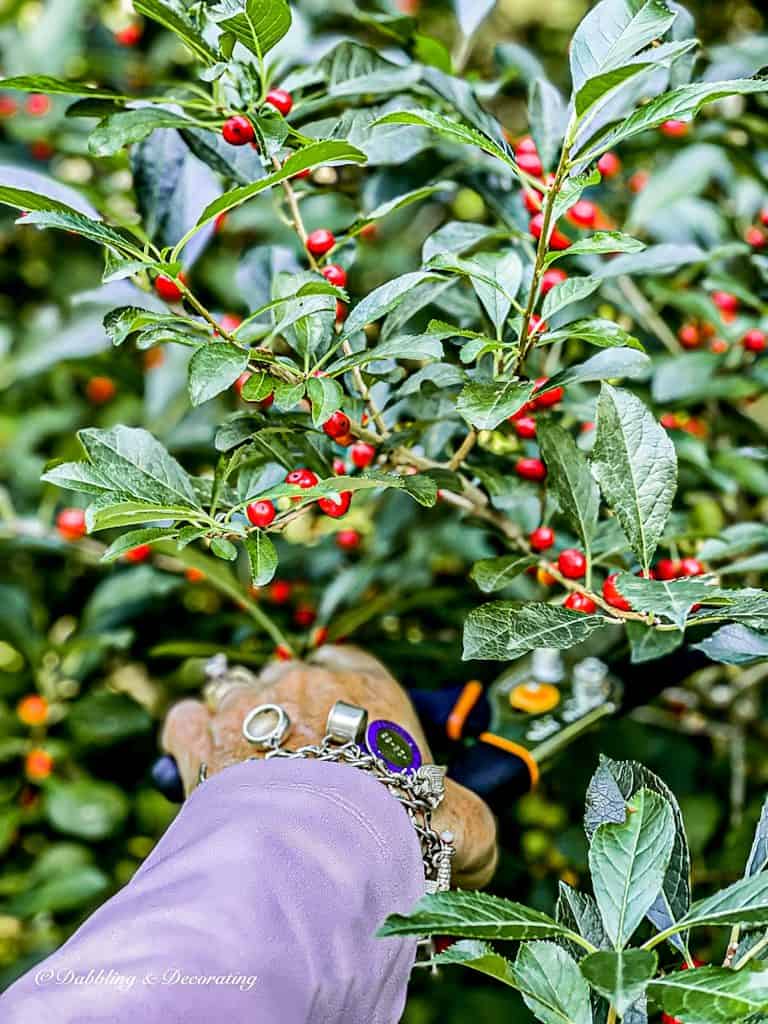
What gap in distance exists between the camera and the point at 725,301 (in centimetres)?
128

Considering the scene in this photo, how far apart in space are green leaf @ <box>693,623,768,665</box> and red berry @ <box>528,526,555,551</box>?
0.21m

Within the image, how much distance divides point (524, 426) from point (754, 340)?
29 centimetres

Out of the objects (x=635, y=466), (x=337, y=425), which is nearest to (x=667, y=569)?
(x=635, y=466)

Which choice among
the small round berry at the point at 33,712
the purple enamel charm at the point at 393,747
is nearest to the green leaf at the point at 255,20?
the purple enamel charm at the point at 393,747

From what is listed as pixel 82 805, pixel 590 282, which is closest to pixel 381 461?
pixel 590 282

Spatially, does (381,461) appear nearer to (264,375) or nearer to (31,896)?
(264,375)

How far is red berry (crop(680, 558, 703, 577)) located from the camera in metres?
0.96

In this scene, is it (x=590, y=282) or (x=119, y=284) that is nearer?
(x=590, y=282)

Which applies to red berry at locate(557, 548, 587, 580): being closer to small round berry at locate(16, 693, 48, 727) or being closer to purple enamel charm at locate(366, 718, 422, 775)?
purple enamel charm at locate(366, 718, 422, 775)

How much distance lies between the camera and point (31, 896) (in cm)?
135

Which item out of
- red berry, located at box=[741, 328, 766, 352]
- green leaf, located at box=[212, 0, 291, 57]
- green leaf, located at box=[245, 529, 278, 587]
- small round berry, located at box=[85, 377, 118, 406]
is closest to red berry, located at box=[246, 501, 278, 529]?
green leaf, located at box=[245, 529, 278, 587]

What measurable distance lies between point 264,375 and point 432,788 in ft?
1.07

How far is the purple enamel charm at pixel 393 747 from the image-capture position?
80 centimetres

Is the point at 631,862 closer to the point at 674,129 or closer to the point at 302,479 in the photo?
the point at 302,479
